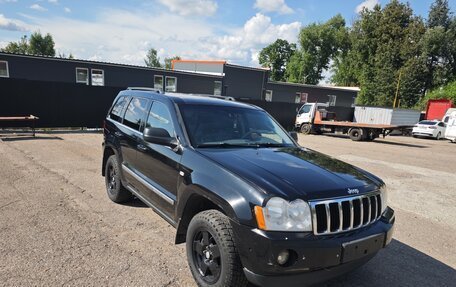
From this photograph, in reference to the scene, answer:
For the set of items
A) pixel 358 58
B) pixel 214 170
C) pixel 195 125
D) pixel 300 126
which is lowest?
pixel 300 126

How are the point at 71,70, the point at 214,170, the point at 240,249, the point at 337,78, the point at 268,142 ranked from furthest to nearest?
the point at 337,78
the point at 71,70
the point at 268,142
the point at 214,170
the point at 240,249

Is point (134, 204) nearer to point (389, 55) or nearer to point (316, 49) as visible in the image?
point (389, 55)

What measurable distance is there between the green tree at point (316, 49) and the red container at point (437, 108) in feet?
121

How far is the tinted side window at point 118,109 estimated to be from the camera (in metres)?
5.52

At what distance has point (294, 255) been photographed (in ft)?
8.48

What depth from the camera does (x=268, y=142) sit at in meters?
4.24

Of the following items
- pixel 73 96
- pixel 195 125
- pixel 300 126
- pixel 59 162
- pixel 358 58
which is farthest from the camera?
pixel 358 58

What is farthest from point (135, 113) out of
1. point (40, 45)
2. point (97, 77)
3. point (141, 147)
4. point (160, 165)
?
point (40, 45)

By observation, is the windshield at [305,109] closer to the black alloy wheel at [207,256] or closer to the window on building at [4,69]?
the window on building at [4,69]

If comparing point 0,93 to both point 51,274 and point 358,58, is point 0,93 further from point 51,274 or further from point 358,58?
point 358,58

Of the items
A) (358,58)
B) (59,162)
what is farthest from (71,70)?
(358,58)

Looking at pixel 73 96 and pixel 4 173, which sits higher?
pixel 73 96

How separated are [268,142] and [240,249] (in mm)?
1802

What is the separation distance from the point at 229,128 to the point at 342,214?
178 cm
